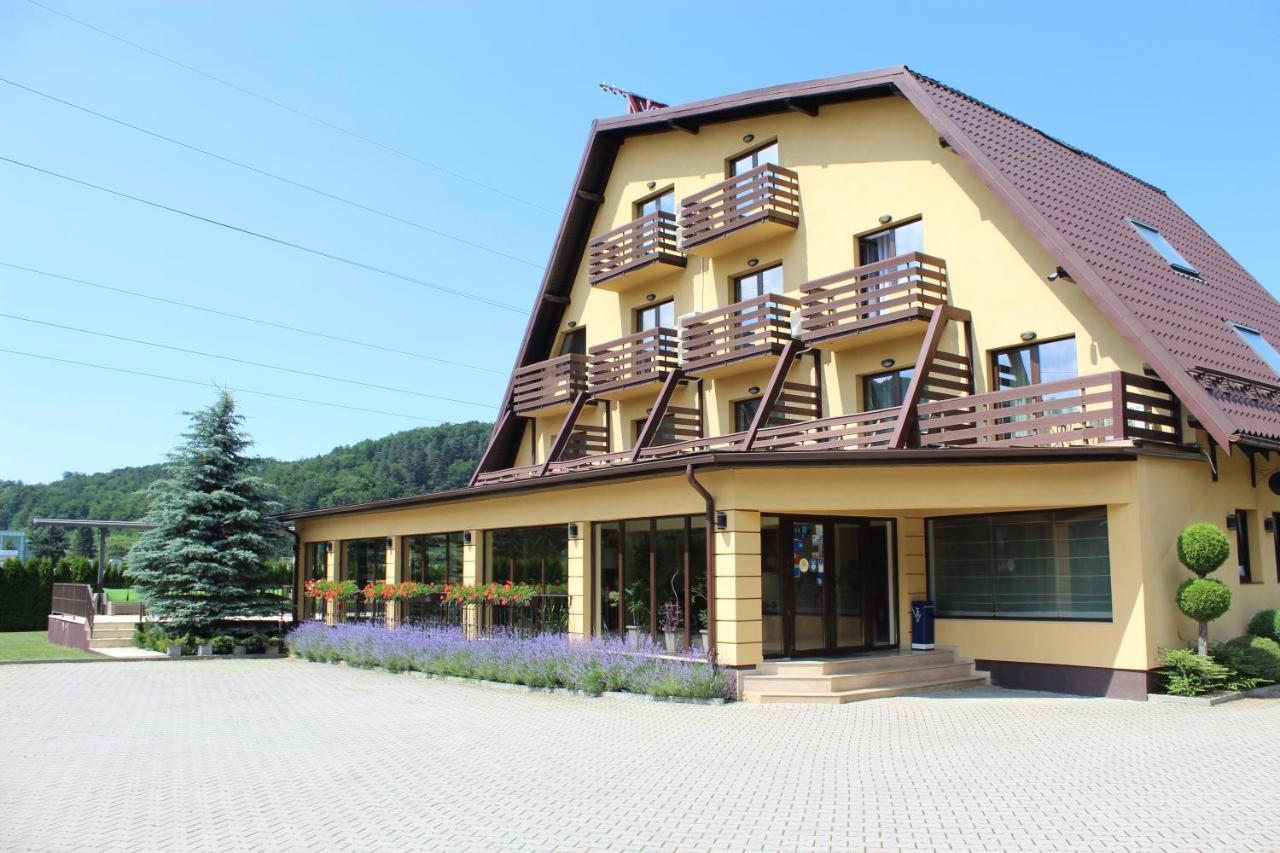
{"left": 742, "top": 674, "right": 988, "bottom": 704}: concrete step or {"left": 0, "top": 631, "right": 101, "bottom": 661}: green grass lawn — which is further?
{"left": 0, "top": 631, "right": 101, "bottom": 661}: green grass lawn

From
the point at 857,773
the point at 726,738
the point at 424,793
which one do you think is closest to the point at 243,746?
the point at 424,793

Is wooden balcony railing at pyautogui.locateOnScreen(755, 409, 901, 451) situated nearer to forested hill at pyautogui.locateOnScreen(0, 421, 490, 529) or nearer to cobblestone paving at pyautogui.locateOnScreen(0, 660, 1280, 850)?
cobblestone paving at pyautogui.locateOnScreen(0, 660, 1280, 850)

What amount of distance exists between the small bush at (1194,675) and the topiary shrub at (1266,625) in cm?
170

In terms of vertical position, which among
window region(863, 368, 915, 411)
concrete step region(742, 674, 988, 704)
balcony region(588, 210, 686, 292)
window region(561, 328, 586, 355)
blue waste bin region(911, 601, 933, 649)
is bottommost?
concrete step region(742, 674, 988, 704)

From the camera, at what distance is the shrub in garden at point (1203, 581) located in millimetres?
14367

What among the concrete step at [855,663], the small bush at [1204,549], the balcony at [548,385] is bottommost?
the concrete step at [855,663]

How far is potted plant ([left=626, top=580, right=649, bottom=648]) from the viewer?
17.7 m

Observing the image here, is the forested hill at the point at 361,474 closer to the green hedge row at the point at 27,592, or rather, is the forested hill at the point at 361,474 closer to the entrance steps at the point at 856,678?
the green hedge row at the point at 27,592

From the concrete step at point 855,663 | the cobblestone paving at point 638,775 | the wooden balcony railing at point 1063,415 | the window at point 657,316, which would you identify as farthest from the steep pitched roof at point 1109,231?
the concrete step at point 855,663

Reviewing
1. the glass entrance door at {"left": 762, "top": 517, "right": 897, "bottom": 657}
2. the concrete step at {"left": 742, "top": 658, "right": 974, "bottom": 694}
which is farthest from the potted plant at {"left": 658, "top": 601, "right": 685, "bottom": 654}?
the concrete step at {"left": 742, "top": 658, "right": 974, "bottom": 694}

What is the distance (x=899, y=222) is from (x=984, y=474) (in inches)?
248

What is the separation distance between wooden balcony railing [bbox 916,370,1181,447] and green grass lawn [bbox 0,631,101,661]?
2111 cm

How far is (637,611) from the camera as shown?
1797 cm

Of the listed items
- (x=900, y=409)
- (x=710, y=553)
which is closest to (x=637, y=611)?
(x=710, y=553)
